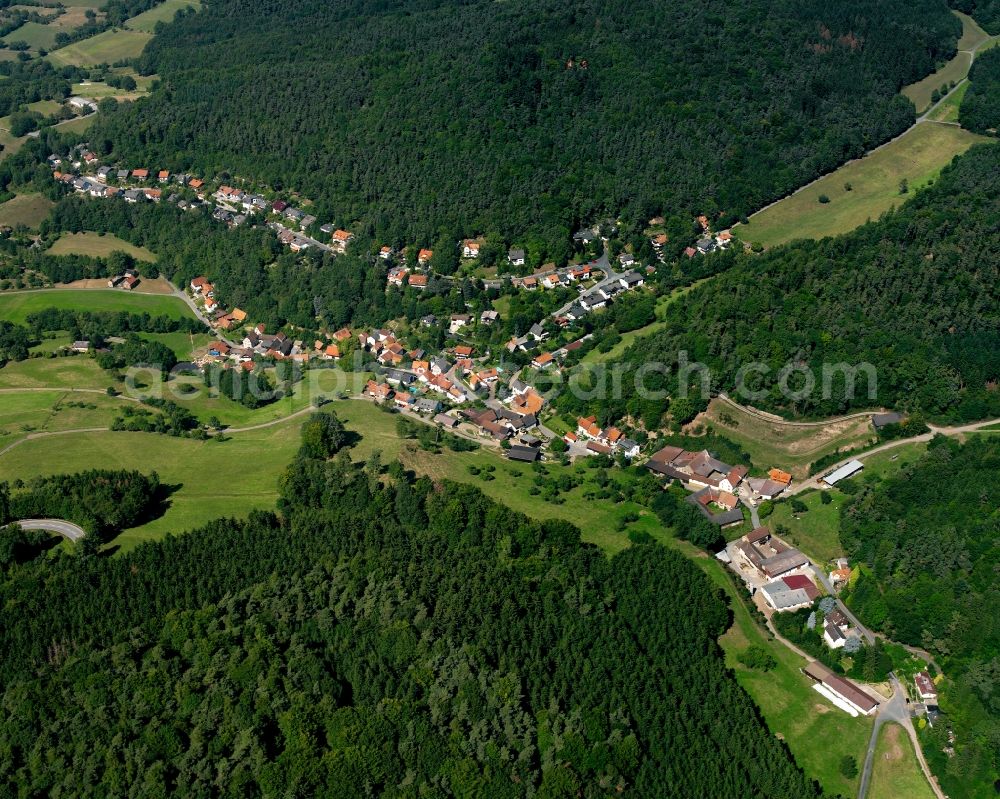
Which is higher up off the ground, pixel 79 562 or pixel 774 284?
pixel 774 284

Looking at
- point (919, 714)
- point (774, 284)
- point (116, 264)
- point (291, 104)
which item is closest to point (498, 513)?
point (919, 714)

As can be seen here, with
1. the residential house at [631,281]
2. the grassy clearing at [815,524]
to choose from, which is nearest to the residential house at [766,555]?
the grassy clearing at [815,524]

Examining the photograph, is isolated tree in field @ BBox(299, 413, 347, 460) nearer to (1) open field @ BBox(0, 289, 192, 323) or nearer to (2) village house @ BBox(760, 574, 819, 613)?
(2) village house @ BBox(760, 574, 819, 613)

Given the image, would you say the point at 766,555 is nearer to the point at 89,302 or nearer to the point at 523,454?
the point at 523,454

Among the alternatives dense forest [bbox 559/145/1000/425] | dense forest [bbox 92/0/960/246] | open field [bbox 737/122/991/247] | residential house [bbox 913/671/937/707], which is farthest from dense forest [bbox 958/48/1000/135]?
residential house [bbox 913/671/937/707]

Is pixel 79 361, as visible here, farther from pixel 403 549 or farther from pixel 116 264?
pixel 403 549

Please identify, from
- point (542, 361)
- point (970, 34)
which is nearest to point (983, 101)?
point (970, 34)
